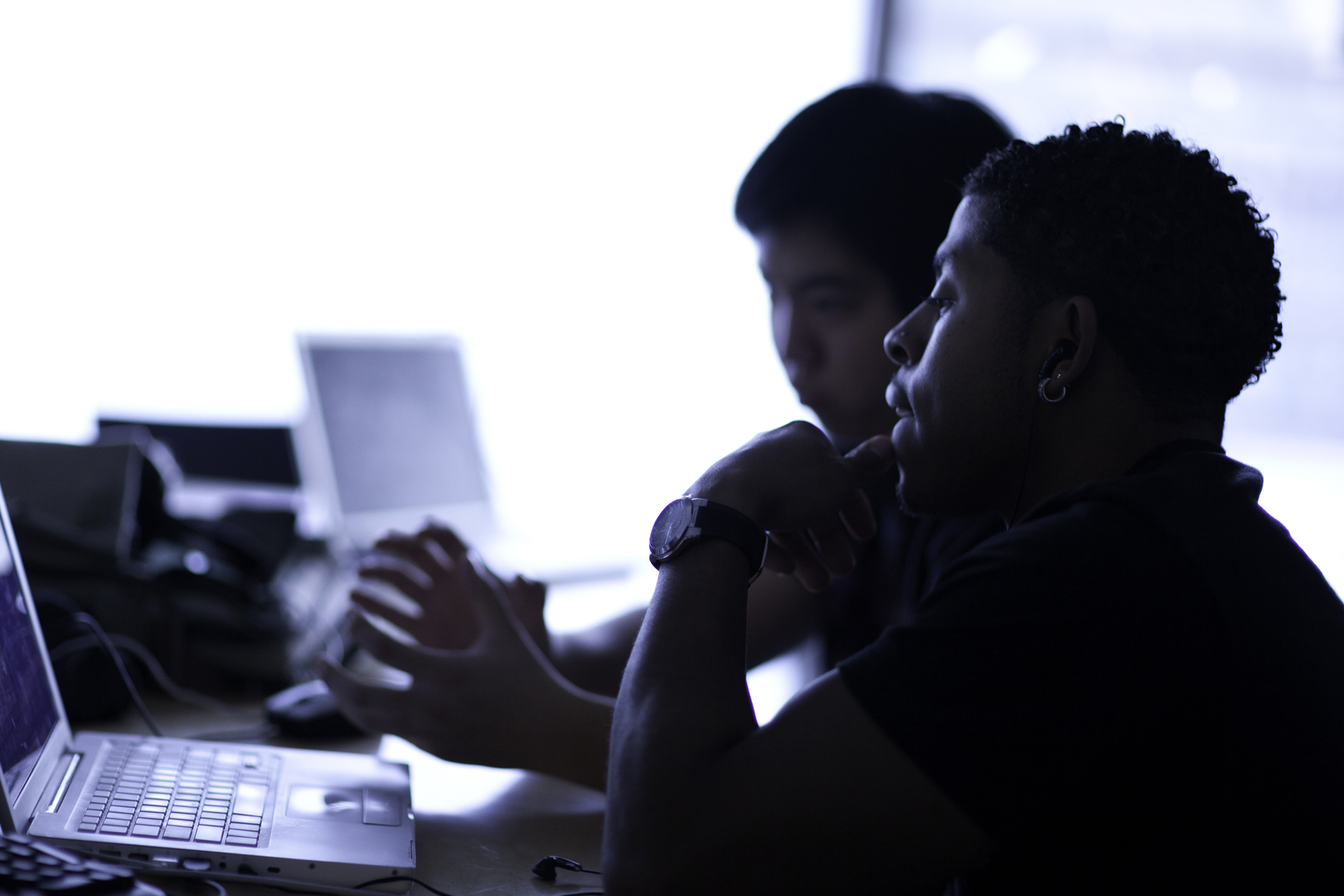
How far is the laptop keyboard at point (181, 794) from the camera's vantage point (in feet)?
2.53

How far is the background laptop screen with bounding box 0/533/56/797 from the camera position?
76cm

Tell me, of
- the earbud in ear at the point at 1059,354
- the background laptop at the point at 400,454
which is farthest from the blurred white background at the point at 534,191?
the earbud in ear at the point at 1059,354

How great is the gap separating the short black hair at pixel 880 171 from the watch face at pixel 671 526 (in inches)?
24.5

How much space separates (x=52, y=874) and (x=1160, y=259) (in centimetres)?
84

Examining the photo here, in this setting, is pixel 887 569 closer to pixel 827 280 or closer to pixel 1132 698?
pixel 827 280

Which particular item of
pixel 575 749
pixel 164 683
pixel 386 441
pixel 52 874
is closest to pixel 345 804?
pixel 575 749

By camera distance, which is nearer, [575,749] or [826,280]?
[575,749]

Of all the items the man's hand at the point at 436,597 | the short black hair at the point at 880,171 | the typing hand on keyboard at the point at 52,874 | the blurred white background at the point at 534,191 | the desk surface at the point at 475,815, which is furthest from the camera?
the blurred white background at the point at 534,191

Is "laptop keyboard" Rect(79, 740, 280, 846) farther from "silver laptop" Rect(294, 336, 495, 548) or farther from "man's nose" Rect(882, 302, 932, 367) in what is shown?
"silver laptop" Rect(294, 336, 495, 548)

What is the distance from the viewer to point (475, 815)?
0.97 metres

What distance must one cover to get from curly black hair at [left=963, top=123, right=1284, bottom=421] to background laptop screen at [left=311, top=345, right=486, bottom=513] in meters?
1.39

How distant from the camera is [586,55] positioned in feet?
8.58

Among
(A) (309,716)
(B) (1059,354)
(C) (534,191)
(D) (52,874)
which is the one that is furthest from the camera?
(C) (534,191)

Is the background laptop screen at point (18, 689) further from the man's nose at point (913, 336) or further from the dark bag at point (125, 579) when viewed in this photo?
the man's nose at point (913, 336)
